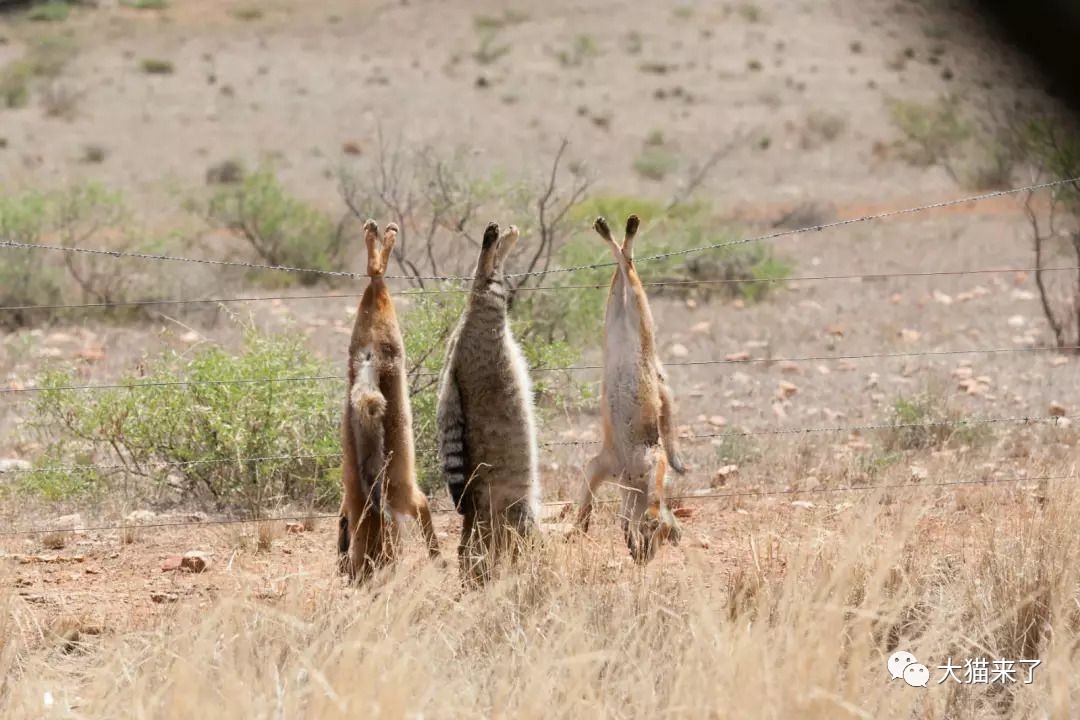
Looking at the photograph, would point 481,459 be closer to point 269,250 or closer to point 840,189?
point 269,250

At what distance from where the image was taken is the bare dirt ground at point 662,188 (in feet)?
22.1

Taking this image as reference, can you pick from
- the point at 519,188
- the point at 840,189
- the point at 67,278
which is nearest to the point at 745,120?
the point at 840,189

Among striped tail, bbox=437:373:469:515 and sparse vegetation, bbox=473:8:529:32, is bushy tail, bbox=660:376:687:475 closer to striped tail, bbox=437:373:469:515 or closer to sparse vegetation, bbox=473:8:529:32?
striped tail, bbox=437:373:469:515

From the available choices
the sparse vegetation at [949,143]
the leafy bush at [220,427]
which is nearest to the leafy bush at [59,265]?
the leafy bush at [220,427]

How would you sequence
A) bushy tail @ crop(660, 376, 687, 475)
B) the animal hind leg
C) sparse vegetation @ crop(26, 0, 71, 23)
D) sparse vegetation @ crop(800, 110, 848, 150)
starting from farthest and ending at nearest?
sparse vegetation @ crop(26, 0, 71, 23)
sparse vegetation @ crop(800, 110, 848, 150)
bushy tail @ crop(660, 376, 687, 475)
the animal hind leg

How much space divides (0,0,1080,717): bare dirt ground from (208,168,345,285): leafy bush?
0.78 m

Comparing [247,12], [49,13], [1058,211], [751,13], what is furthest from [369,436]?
[247,12]

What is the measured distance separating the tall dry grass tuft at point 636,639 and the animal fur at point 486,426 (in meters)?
0.26

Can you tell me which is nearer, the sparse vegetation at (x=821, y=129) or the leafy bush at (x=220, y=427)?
the leafy bush at (x=220, y=427)

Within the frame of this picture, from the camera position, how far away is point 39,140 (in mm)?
35656

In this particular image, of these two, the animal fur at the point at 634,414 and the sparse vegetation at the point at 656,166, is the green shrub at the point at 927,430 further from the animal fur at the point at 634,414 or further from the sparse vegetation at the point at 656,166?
the sparse vegetation at the point at 656,166

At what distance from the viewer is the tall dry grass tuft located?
12.2ft

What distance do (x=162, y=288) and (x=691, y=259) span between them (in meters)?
6.86

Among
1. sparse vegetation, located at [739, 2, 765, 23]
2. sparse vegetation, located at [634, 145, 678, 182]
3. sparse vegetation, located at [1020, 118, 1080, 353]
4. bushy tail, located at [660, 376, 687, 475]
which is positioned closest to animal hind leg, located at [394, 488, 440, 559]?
bushy tail, located at [660, 376, 687, 475]
